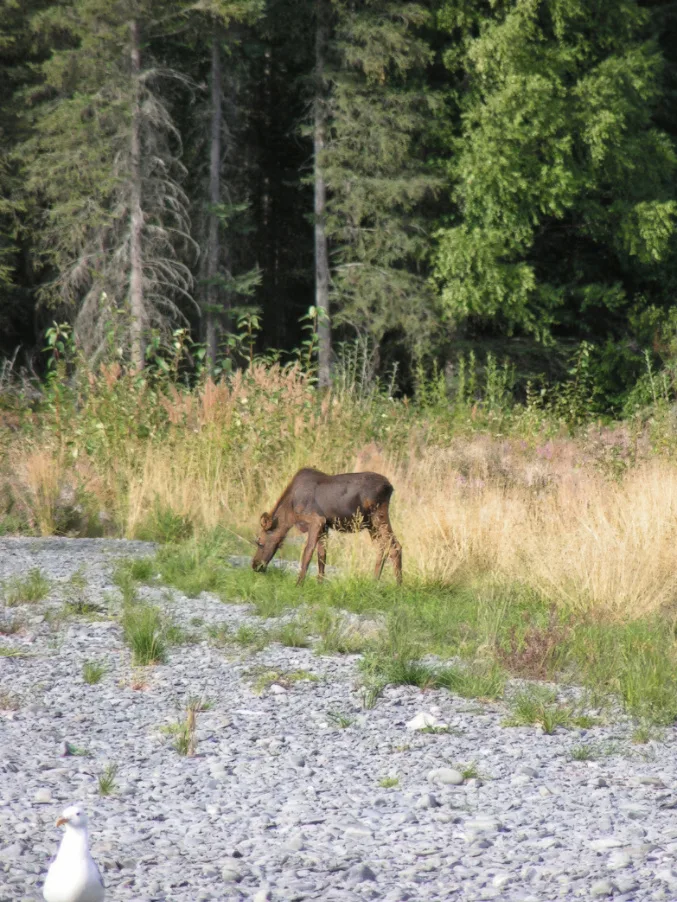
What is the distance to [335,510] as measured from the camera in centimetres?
788

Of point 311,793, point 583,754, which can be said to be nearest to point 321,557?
point 583,754

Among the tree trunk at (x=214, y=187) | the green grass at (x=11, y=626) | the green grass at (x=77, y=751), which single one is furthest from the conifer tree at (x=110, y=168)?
the green grass at (x=77, y=751)

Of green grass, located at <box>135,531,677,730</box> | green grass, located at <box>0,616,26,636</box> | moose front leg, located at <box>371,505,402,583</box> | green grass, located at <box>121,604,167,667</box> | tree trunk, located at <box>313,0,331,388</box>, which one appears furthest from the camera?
tree trunk, located at <box>313,0,331,388</box>

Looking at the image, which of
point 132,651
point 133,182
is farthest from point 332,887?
point 133,182

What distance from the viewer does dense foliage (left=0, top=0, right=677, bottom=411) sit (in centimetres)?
2362

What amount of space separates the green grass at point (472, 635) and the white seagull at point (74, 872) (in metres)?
2.60

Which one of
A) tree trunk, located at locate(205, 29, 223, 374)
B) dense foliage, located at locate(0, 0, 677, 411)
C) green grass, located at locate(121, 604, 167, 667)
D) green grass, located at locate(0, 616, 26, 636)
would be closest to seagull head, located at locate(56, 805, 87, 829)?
green grass, located at locate(121, 604, 167, 667)

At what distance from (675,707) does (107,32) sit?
20.7m

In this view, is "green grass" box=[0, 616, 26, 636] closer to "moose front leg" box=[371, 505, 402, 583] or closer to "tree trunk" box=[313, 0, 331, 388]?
"moose front leg" box=[371, 505, 402, 583]

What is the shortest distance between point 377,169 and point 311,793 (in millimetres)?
21469

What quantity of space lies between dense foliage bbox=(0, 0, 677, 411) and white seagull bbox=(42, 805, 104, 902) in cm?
1948

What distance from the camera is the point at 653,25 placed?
93.5 ft

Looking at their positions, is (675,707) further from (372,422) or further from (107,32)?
(107,32)

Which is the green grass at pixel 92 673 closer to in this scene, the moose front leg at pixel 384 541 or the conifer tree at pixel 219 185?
the moose front leg at pixel 384 541
